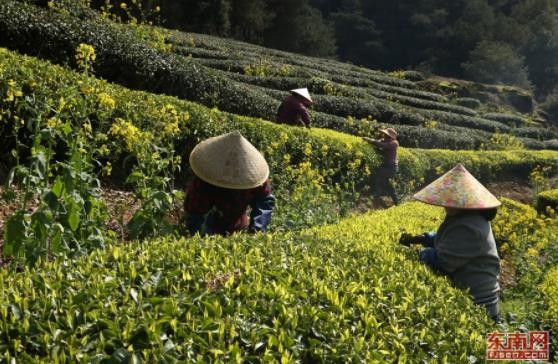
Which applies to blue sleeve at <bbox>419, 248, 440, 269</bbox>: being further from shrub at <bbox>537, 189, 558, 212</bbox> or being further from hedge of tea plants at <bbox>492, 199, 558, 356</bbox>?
shrub at <bbox>537, 189, 558, 212</bbox>

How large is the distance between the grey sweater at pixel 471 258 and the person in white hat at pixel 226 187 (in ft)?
4.94

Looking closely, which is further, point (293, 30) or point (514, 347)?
point (293, 30)

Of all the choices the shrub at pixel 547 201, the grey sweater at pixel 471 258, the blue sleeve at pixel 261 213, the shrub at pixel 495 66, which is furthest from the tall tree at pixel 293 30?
the grey sweater at pixel 471 258

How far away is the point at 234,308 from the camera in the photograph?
2.60 metres

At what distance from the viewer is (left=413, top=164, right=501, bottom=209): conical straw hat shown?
14.1ft

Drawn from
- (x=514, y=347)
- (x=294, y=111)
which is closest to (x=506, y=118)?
(x=294, y=111)

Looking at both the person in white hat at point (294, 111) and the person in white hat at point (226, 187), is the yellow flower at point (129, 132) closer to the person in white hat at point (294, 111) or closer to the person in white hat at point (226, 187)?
the person in white hat at point (226, 187)

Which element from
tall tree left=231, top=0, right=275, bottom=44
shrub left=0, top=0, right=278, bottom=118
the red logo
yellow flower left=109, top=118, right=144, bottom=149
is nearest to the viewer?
the red logo

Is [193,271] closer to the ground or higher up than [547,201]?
higher up

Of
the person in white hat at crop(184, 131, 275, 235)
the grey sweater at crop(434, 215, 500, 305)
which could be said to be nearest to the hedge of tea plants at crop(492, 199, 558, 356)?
the grey sweater at crop(434, 215, 500, 305)

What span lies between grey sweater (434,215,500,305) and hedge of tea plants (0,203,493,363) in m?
0.37

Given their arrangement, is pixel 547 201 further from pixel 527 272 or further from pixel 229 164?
pixel 229 164

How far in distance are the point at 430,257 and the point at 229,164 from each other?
5.83ft

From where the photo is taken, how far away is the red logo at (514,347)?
308 cm
